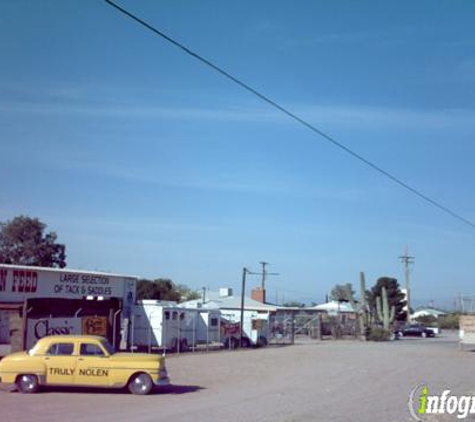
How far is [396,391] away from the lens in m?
19.9

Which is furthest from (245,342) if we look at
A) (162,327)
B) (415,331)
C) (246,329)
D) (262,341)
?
(415,331)

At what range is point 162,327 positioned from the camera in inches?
1543

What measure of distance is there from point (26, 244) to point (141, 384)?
57.5 metres

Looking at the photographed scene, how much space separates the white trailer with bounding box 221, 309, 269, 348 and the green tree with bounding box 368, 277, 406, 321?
5833 centimetres

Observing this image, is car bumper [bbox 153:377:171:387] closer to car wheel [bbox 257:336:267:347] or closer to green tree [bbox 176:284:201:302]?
car wheel [bbox 257:336:267:347]

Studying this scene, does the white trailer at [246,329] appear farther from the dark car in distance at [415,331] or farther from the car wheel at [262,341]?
the dark car in distance at [415,331]

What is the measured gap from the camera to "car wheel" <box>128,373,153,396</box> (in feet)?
61.2

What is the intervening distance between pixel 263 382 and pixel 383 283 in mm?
88360

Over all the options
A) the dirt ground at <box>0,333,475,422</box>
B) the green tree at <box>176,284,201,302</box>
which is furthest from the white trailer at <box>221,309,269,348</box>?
the green tree at <box>176,284,201,302</box>

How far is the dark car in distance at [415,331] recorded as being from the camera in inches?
2921

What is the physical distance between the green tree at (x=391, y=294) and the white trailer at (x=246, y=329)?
58.3 meters

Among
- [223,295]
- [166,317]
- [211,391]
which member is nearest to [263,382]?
[211,391]

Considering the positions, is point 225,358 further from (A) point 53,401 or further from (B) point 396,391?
(A) point 53,401

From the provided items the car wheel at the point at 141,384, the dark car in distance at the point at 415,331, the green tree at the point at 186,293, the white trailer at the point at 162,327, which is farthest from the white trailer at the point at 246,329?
the green tree at the point at 186,293
